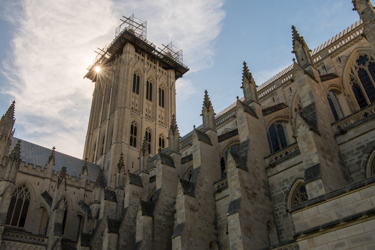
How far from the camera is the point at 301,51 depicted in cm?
1603

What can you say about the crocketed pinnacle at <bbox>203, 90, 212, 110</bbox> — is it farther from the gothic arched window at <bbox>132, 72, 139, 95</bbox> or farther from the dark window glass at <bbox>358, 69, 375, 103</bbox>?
the gothic arched window at <bbox>132, 72, 139, 95</bbox>

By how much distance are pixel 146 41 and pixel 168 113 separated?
11610 mm

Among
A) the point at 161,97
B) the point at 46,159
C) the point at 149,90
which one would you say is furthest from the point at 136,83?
the point at 46,159

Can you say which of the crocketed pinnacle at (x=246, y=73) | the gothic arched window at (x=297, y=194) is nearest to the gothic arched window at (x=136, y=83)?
the crocketed pinnacle at (x=246, y=73)

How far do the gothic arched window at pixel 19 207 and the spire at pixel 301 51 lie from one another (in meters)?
23.6

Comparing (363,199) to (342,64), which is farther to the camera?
(342,64)

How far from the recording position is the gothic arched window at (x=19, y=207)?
24773mm

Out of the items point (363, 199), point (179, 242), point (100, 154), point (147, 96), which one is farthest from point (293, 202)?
point (147, 96)

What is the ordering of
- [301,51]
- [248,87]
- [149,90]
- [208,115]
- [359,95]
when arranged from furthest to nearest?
[149,90] < [208,115] < [359,95] < [248,87] < [301,51]

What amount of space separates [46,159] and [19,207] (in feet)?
26.5

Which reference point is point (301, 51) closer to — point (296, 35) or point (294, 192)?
point (296, 35)

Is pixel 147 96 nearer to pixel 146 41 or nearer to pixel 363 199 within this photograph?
pixel 146 41

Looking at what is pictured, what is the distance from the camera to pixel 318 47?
24500 millimetres

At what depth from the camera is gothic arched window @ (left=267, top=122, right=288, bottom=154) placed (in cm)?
2095
